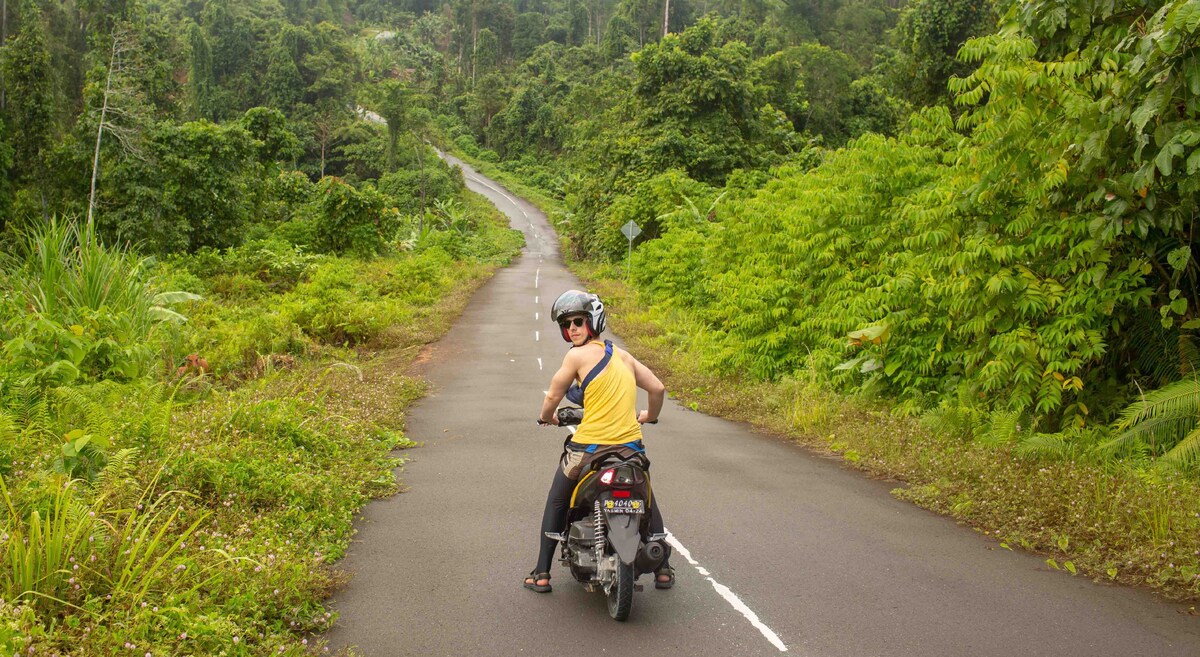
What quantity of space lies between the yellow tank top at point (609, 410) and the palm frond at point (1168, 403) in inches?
216

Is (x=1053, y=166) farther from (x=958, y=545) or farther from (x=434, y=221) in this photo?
(x=434, y=221)

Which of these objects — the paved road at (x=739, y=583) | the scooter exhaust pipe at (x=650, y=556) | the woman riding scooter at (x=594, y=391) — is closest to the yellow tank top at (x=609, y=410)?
the woman riding scooter at (x=594, y=391)

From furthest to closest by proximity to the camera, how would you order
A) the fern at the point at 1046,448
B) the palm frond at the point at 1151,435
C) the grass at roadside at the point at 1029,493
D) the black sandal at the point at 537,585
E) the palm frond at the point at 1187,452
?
the fern at the point at 1046,448, the palm frond at the point at 1151,435, the palm frond at the point at 1187,452, the grass at roadside at the point at 1029,493, the black sandal at the point at 537,585

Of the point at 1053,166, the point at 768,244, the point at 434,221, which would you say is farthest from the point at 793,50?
the point at 1053,166

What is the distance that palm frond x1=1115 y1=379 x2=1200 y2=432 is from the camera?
777 cm

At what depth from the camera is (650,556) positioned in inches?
210

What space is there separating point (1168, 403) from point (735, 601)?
493cm

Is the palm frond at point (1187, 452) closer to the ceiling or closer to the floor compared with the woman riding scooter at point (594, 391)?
closer to the floor

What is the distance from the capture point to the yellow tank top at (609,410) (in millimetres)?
5391

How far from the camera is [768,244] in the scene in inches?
606

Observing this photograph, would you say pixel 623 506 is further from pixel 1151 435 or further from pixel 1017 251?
pixel 1017 251

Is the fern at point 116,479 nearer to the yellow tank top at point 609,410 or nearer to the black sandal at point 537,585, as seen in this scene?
the black sandal at point 537,585

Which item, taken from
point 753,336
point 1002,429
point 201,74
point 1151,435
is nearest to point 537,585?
point 1002,429

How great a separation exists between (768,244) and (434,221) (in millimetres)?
39651
